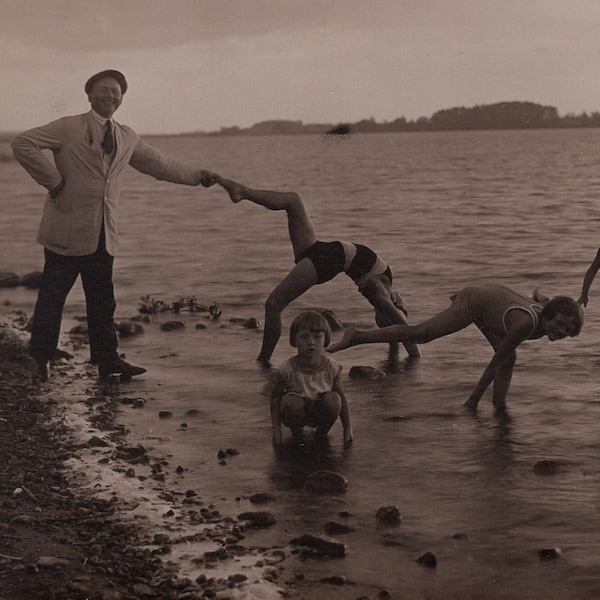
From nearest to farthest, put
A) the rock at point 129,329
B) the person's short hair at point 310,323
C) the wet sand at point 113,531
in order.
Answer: the wet sand at point 113,531
the person's short hair at point 310,323
the rock at point 129,329

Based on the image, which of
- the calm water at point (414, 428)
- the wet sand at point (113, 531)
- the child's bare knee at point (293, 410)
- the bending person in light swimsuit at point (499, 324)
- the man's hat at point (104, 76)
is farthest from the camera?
the man's hat at point (104, 76)

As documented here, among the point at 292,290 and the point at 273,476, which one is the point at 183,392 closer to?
the point at 292,290

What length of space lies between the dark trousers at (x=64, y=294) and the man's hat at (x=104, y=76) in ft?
4.39

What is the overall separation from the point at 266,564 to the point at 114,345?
463 cm

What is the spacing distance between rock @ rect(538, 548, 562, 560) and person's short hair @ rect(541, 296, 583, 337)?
246 cm

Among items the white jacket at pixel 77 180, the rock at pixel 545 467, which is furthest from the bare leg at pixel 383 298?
the rock at pixel 545 467

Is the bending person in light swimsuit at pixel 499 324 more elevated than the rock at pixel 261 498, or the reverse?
the bending person in light swimsuit at pixel 499 324

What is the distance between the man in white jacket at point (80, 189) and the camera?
28.6 ft

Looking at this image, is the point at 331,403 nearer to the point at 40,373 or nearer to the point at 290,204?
the point at 290,204

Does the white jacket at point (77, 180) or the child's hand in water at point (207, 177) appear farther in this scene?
the child's hand in water at point (207, 177)

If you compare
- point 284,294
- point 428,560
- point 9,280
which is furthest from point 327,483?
point 9,280

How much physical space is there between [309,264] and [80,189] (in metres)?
2.25

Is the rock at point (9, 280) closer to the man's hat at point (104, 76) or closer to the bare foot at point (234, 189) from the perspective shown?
the bare foot at point (234, 189)

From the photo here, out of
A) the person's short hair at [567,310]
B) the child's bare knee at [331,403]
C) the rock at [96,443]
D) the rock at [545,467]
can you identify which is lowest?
the rock at [545,467]
